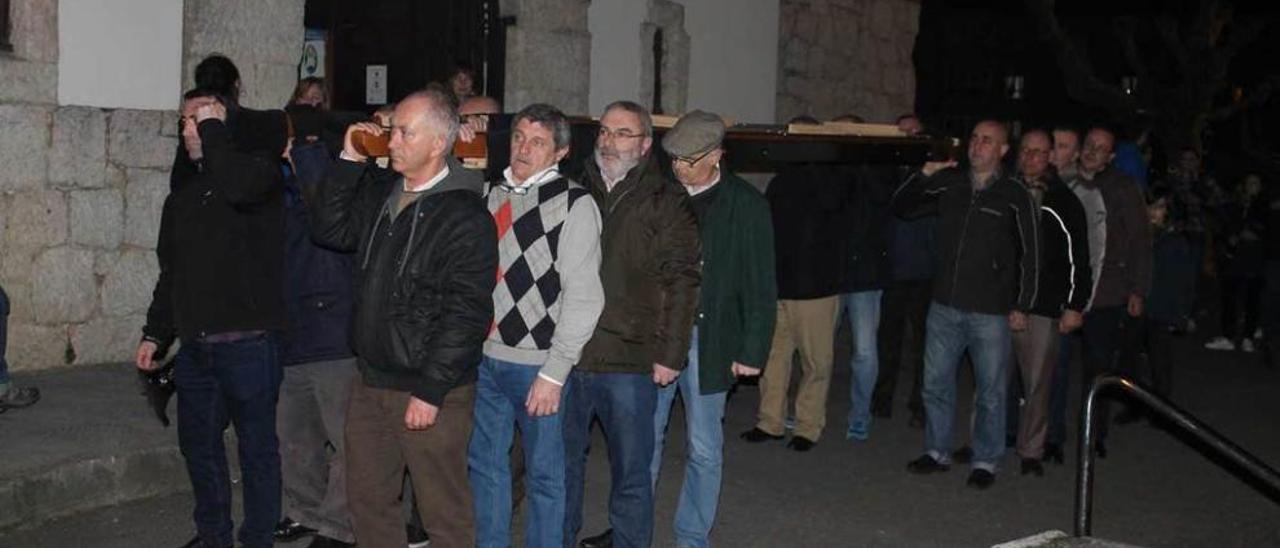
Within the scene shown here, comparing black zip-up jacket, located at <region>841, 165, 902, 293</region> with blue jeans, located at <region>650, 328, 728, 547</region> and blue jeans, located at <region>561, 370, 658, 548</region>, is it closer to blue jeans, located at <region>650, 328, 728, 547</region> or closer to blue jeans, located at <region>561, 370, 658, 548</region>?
blue jeans, located at <region>650, 328, 728, 547</region>

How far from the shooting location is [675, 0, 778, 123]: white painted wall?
563 inches

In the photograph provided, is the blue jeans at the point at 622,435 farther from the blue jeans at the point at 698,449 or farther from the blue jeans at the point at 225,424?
the blue jeans at the point at 225,424

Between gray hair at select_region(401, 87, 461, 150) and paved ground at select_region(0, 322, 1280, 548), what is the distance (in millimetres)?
2363

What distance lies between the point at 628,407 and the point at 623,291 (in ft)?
1.38

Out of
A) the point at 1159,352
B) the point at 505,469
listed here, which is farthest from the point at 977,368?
the point at 505,469

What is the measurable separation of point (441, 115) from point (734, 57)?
10378mm

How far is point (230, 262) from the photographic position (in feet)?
17.3

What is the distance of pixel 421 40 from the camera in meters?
12.1

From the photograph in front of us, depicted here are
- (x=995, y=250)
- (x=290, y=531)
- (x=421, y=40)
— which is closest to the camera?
(x=290, y=531)

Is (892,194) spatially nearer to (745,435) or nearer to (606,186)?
(745,435)

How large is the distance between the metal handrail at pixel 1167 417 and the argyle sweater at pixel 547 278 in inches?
69.9

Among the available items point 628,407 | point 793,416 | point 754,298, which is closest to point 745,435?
→ point 793,416

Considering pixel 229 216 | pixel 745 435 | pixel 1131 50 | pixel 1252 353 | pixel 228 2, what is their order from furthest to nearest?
pixel 1131 50 → pixel 1252 353 → pixel 228 2 → pixel 745 435 → pixel 229 216

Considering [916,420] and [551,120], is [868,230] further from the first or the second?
[551,120]
